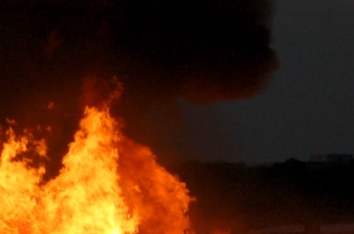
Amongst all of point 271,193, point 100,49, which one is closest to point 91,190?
point 100,49

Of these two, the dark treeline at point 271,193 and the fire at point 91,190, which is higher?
the dark treeline at point 271,193

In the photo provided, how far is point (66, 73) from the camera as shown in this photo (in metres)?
19.3

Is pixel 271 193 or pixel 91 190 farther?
pixel 271 193

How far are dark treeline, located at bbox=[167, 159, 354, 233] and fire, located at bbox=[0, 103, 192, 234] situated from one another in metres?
3.10

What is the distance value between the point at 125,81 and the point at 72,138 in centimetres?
168

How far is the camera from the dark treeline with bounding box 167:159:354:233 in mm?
25250

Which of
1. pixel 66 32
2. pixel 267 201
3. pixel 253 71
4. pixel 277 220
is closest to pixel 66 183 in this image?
pixel 66 32

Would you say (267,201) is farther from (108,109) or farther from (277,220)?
(108,109)

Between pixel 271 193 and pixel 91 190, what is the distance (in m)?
13.8

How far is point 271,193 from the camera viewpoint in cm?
3047

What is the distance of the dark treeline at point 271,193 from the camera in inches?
994

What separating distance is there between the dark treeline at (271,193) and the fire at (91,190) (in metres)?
3.10

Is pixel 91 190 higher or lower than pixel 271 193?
lower

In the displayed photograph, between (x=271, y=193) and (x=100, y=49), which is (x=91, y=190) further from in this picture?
(x=271, y=193)
